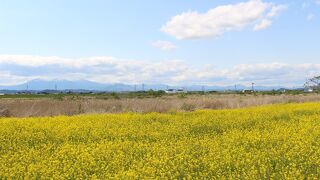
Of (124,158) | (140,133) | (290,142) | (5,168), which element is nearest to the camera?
(5,168)

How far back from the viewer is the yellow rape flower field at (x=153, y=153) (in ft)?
27.2

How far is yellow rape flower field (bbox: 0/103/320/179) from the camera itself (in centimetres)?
829

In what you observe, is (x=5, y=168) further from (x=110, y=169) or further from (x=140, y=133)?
(x=140, y=133)

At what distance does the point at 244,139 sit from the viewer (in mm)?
11625

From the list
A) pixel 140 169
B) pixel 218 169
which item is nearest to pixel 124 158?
pixel 140 169

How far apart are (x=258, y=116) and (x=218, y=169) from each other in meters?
10.3

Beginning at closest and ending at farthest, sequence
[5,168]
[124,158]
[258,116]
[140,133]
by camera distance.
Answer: [5,168], [124,158], [140,133], [258,116]

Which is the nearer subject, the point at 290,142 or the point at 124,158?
the point at 124,158

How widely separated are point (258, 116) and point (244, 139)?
6994mm

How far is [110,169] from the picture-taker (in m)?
8.91

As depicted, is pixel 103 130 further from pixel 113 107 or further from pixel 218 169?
pixel 113 107

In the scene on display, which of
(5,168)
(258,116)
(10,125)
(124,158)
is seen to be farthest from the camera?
(258,116)

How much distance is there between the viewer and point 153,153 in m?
10.2

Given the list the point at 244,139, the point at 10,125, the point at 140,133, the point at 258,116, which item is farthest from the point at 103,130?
the point at 258,116
